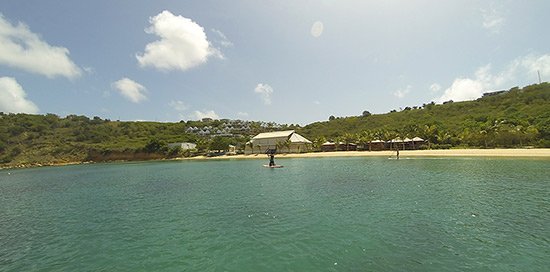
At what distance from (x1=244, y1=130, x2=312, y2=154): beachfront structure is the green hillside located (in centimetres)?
583

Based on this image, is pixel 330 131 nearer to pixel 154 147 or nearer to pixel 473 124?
pixel 473 124

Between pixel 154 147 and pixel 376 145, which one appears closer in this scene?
pixel 376 145

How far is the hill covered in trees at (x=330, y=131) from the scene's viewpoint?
55.5 meters

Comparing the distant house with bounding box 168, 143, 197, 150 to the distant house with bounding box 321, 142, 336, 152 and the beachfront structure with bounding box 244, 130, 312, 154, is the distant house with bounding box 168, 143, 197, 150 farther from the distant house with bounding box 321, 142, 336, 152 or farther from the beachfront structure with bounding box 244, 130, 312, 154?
the distant house with bounding box 321, 142, 336, 152

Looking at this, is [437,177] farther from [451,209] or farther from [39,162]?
[39,162]

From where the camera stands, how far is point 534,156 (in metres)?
37.5

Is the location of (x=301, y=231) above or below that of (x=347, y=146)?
below

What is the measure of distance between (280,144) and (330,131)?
34499 millimetres

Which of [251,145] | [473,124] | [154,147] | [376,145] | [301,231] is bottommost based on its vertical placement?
[301,231]

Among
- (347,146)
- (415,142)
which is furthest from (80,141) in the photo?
(415,142)

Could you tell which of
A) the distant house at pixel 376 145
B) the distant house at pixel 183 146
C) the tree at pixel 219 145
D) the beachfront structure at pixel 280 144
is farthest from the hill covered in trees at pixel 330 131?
the beachfront structure at pixel 280 144

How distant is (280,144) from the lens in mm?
81000

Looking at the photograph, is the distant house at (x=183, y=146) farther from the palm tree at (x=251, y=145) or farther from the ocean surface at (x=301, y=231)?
the ocean surface at (x=301, y=231)

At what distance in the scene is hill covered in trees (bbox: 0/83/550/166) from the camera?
5550cm
